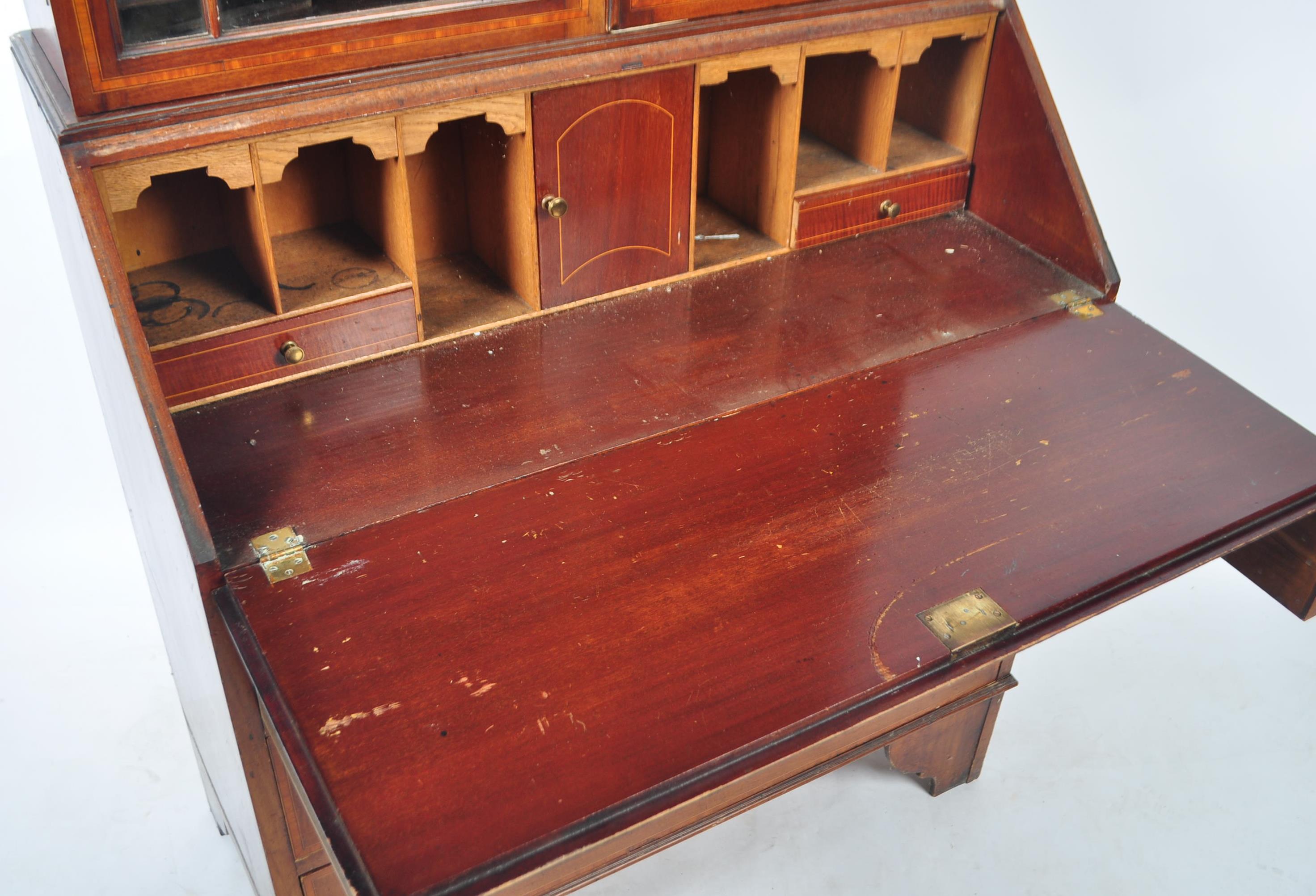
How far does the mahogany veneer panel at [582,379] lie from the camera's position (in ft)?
4.87

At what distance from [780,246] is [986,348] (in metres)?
0.40

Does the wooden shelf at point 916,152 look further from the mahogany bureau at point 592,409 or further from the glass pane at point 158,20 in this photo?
the glass pane at point 158,20

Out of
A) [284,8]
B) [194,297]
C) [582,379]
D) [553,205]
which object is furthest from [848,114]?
[194,297]

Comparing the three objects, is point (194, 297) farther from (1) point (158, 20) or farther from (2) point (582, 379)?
(2) point (582, 379)

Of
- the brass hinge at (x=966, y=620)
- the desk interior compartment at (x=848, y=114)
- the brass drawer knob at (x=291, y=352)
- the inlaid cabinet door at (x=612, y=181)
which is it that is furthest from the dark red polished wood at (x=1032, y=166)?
the brass drawer knob at (x=291, y=352)

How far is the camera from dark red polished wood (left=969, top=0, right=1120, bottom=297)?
6.44 ft

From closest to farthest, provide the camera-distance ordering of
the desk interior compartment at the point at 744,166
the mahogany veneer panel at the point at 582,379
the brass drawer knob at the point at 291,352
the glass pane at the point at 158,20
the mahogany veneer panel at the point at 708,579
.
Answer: the mahogany veneer panel at the point at 708,579, the glass pane at the point at 158,20, the mahogany veneer panel at the point at 582,379, the brass drawer knob at the point at 291,352, the desk interior compartment at the point at 744,166

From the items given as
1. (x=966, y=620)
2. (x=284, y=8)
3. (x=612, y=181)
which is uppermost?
(x=284, y=8)

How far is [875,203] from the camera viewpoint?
208 cm

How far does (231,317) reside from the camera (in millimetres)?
1586

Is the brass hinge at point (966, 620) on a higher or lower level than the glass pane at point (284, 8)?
lower

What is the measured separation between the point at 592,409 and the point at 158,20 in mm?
698

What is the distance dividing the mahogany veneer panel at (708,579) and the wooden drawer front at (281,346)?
0.33 m

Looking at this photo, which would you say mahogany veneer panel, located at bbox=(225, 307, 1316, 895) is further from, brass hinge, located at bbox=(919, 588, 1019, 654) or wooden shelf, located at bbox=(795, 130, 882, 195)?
wooden shelf, located at bbox=(795, 130, 882, 195)
